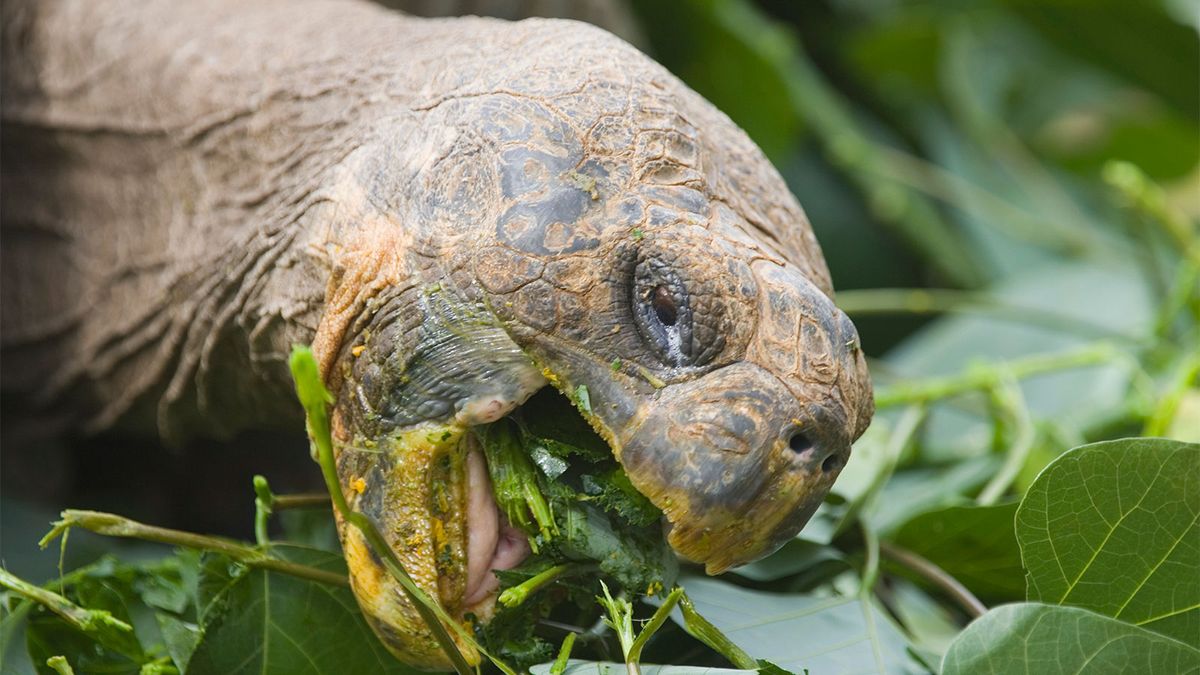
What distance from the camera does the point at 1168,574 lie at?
42.0 inches

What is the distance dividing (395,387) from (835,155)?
6.81 ft

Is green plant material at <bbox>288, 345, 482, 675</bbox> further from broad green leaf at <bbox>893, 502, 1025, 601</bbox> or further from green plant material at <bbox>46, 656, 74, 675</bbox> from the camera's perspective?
broad green leaf at <bbox>893, 502, 1025, 601</bbox>

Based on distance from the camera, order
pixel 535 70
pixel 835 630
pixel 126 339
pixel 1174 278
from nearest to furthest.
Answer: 1. pixel 535 70
2. pixel 835 630
3. pixel 126 339
4. pixel 1174 278

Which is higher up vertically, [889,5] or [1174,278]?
[889,5]

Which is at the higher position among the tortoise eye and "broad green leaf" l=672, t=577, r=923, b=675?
the tortoise eye

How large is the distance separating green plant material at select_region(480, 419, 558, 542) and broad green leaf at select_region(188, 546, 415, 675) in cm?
21

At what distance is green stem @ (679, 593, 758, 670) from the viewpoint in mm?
964

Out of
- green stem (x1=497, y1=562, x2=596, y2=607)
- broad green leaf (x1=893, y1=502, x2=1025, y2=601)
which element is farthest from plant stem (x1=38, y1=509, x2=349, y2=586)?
broad green leaf (x1=893, y1=502, x2=1025, y2=601)

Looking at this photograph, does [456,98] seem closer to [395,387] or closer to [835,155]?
[395,387]

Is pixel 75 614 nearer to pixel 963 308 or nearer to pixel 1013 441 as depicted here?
pixel 1013 441

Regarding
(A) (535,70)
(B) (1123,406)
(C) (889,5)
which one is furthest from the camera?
(C) (889,5)

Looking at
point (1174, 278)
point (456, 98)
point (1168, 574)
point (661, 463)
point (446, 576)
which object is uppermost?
point (456, 98)

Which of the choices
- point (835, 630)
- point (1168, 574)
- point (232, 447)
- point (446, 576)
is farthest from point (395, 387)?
point (232, 447)

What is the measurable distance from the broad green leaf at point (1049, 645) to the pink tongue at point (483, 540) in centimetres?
34
